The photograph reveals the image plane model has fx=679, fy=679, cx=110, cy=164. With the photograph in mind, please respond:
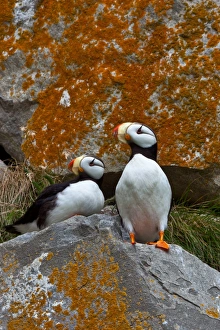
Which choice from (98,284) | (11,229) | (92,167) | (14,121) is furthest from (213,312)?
(14,121)

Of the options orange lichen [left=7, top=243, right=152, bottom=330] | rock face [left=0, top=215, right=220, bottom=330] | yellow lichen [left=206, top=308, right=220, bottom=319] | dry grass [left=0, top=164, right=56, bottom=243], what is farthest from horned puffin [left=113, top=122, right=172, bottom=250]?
dry grass [left=0, top=164, right=56, bottom=243]

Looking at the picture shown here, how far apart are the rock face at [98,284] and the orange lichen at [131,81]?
176cm

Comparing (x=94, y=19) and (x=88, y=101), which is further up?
(x=94, y=19)

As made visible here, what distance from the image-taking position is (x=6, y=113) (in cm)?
617

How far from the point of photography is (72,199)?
4.54 meters

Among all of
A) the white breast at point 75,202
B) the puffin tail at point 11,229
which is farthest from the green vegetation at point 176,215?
the white breast at point 75,202

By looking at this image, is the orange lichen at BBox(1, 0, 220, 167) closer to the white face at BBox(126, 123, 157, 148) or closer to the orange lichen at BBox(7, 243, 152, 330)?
the white face at BBox(126, 123, 157, 148)

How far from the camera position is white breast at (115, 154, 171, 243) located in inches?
161

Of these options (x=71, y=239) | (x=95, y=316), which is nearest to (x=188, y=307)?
(x=95, y=316)

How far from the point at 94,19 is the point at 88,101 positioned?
2.57ft

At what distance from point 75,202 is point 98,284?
1041 mm

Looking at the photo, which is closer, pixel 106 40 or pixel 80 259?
pixel 80 259

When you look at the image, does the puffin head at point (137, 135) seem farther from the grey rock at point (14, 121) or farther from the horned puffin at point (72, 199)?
the grey rock at point (14, 121)

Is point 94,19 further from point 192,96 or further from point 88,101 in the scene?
point 192,96
